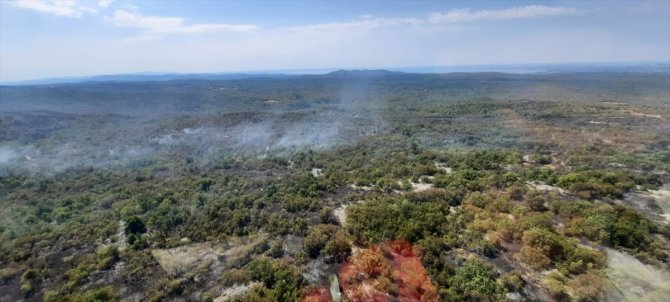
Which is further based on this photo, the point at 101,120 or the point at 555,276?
the point at 101,120

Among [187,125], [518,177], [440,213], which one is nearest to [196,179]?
[440,213]

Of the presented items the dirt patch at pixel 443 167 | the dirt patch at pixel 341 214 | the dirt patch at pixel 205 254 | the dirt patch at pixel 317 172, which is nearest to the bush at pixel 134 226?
the dirt patch at pixel 205 254

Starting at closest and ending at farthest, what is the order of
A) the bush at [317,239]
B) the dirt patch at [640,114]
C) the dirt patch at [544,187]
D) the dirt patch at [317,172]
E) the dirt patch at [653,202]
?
the bush at [317,239]
the dirt patch at [653,202]
the dirt patch at [544,187]
the dirt patch at [317,172]
the dirt patch at [640,114]

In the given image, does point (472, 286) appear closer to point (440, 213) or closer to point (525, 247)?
point (525, 247)

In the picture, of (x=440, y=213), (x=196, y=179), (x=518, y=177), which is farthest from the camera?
(x=196, y=179)

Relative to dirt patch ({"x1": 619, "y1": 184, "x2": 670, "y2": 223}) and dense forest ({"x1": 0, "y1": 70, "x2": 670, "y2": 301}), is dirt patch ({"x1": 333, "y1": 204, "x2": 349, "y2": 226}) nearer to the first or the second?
dense forest ({"x1": 0, "y1": 70, "x2": 670, "y2": 301})

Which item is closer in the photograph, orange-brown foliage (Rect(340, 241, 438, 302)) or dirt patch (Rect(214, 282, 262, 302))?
orange-brown foliage (Rect(340, 241, 438, 302))

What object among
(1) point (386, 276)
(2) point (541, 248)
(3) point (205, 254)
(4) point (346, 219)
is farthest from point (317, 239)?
(2) point (541, 248)

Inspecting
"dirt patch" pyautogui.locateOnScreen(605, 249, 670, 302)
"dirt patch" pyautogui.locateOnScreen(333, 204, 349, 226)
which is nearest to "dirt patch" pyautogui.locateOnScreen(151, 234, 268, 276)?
"dirt patch" pyautogui.locateOnScreen(333, 204, 349, 226)

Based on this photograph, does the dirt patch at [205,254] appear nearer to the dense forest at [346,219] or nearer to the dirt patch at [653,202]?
the dense forest at [346,219]
